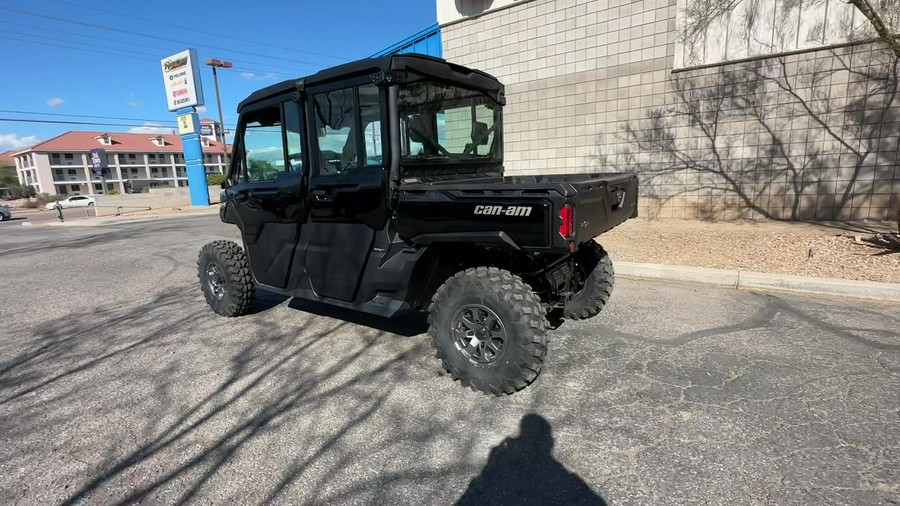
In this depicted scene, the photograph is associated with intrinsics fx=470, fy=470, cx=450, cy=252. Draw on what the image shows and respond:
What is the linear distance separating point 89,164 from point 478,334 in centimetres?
9924

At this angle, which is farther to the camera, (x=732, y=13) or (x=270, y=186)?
(x=732, y=13)

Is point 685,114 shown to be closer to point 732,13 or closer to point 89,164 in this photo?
point 732,13

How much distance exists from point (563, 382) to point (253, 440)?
2.05 metres

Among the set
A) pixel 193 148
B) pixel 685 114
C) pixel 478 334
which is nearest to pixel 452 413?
pixel 478 334

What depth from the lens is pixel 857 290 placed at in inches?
189

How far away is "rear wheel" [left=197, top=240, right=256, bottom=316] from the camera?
4855 mm

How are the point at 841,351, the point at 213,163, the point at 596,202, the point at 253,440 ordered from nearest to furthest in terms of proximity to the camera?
the point at 253,440 → the point at 596,202 → the point at 841,351 → the point at 213,163

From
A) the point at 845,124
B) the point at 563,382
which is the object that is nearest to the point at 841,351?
the point at 563,382

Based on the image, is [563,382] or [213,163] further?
[213,163]

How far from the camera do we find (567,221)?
2.80 metres

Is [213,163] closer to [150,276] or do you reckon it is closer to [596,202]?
[150,276]

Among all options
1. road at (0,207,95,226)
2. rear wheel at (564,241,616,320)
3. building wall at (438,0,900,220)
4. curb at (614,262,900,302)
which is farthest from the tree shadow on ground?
road at (0,207,95,226)

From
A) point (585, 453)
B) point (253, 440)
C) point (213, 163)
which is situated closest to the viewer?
point (585, 453)

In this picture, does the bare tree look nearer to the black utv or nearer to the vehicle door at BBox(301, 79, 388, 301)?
the black utv
